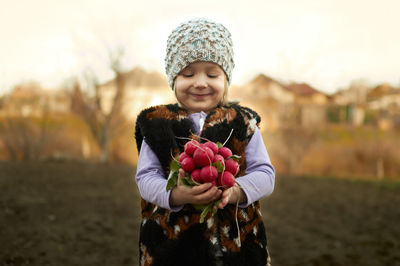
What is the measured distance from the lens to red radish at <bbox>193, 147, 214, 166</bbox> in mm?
1530

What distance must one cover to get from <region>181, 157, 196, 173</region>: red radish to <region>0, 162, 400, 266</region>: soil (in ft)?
11.1

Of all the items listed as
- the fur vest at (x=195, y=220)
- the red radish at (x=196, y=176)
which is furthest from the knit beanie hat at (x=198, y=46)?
Result: the red radish at (x=196, y=176)

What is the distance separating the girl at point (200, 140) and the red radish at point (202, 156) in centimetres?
21

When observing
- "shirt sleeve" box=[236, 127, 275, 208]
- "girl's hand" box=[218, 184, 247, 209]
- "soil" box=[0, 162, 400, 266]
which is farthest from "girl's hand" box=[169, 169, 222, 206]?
"soil" box=[0, 162, 400, 266]

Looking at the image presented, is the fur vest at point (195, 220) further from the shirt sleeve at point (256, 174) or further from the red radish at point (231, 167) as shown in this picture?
the red radish at point (231, 167)

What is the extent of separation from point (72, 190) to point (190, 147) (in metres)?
6.72

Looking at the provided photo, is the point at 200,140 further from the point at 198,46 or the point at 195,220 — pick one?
the point at 198,46

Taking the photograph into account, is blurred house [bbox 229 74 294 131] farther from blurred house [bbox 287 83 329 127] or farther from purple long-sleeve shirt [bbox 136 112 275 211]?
purple long-sleeve shirt [bbox 136 112 275 211]

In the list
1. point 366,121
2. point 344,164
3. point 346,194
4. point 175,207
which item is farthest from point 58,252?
point 366,121

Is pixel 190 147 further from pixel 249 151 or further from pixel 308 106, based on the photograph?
pixel 308 106

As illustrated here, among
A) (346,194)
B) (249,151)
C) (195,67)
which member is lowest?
(346,194)

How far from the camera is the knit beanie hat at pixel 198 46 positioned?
6.50 feet

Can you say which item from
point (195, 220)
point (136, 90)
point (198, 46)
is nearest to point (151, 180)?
point (195, 220)

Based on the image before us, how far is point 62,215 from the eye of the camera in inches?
231
